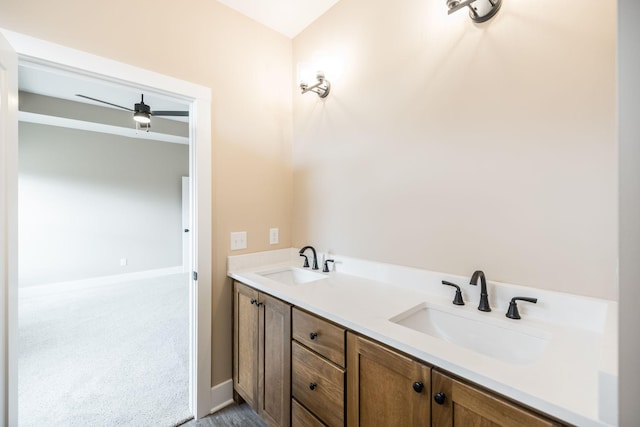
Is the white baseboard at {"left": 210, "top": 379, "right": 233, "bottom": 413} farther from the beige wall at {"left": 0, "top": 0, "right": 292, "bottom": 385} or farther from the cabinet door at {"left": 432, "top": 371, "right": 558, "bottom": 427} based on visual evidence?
the cabinet door at {"left": 432, "top": 371, "right": 558, "bottom": 427}

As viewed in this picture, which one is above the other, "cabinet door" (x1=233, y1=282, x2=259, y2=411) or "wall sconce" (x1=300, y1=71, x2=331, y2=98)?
"wall sconce" (x1=300, y1=71, x2=331, y2=98)

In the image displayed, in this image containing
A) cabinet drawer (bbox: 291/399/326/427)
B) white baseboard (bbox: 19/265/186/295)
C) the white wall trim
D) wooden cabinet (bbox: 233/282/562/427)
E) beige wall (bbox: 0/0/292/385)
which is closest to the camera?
wooden cabinet (bbox: 233/282/562/427)

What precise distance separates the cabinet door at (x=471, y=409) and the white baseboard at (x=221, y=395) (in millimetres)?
1546

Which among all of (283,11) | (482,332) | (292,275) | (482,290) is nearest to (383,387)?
(482,332)

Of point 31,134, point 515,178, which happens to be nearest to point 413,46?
point 515,178

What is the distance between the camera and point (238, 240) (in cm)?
197

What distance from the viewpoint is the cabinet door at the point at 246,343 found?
5.46 feet

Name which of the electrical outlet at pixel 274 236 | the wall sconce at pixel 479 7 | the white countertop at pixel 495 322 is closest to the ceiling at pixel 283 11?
the wall sconce at pixel 479 7

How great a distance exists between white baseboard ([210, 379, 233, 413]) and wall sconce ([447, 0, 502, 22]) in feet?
8.19

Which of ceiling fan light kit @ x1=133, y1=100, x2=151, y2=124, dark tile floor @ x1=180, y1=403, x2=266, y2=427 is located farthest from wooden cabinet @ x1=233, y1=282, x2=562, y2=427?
ceiling fan light kit @ x1=133, y1=100, x2=151, y2=124

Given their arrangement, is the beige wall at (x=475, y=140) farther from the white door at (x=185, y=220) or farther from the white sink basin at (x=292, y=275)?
the white door at (x=185, y=220)

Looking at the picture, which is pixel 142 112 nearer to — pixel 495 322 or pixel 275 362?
pixel 275 362

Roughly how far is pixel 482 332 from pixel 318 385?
2.43 ft

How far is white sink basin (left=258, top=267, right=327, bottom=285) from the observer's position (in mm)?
1933
